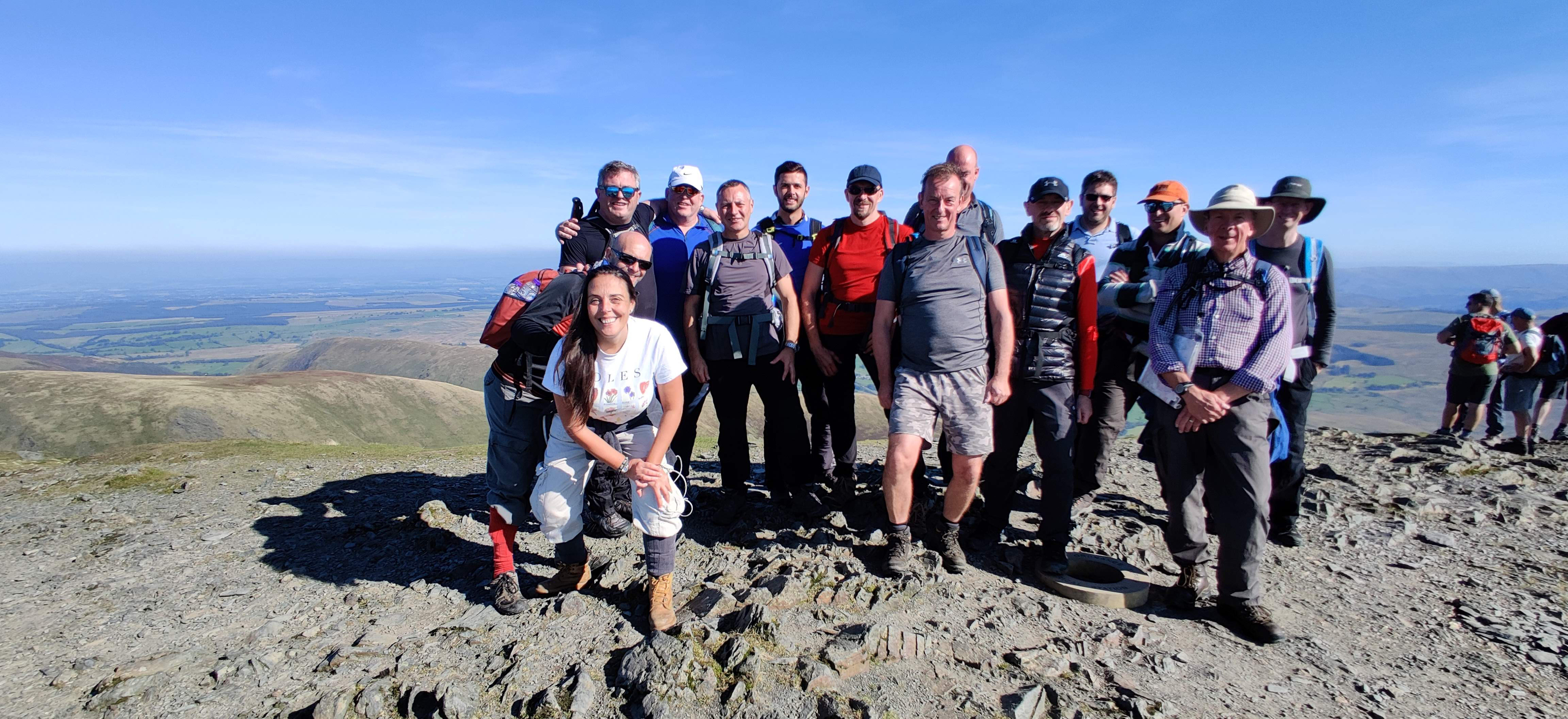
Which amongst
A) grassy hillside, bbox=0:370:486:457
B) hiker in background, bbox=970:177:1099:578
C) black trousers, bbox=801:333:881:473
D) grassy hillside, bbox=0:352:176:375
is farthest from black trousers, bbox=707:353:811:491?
grassy hillside, bbox=0:352:176:375

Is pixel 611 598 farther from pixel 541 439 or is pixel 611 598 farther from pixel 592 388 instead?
pixel 592 388

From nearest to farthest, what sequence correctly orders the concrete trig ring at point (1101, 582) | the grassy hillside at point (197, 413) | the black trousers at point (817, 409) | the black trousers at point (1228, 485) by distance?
the black trousers at point (1228, 485) < the concrete trig ring at point (1101, 582) < the black trousers at point (817, 409) < the grassy hillside at point (197, 413)

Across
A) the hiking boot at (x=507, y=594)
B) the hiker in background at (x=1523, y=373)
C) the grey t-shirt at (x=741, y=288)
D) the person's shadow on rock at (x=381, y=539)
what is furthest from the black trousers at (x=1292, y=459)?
the hiker in background at (x=1523, y=373)

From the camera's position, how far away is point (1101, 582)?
6.39 m

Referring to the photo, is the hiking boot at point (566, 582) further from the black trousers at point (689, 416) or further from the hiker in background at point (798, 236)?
the hiker in background at point (798, 236)

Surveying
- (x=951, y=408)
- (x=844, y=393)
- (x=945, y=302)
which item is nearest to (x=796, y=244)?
(x=844, y=393)

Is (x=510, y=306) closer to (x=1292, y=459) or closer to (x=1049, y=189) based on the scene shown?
(x=1049, y=189)

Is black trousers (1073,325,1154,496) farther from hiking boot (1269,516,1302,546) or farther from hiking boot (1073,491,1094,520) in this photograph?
hiking boot (1269,516,1302,546)

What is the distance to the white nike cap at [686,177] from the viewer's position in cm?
741

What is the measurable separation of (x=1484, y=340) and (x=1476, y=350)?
23cm

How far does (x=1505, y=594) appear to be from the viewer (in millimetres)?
Answer: 6070

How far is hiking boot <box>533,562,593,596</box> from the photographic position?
609cm

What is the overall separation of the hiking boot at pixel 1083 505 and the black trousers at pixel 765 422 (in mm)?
3243

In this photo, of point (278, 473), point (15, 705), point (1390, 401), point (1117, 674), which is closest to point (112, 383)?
point (278, 473)
